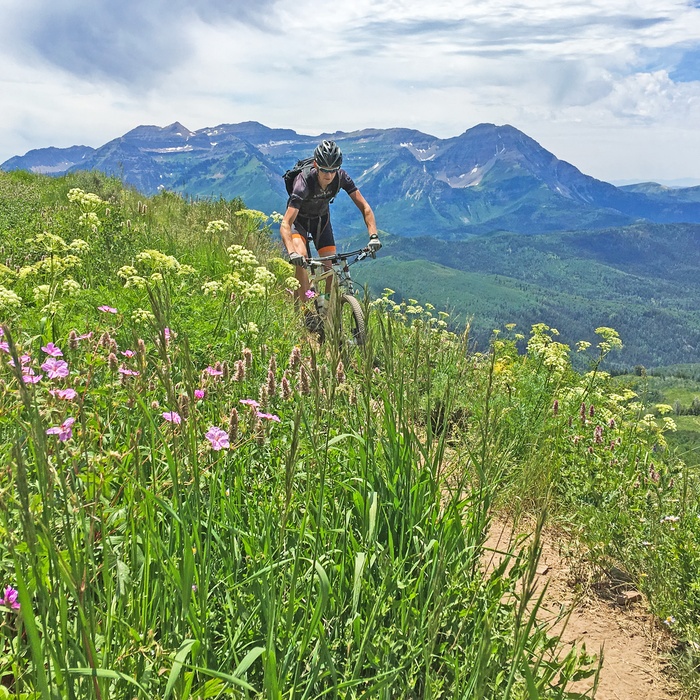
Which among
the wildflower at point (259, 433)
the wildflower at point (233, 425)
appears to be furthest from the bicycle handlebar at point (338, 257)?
the wildflower at point (233, 425)

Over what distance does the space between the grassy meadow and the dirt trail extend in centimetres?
12

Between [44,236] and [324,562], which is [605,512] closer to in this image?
[324,562]

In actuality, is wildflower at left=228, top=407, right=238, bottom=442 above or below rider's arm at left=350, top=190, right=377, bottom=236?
below

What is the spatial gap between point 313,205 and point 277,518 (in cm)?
680

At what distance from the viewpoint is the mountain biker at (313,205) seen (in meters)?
8.05

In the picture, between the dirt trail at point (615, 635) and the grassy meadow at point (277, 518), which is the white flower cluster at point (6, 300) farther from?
the dirt trail at point (615, 635)

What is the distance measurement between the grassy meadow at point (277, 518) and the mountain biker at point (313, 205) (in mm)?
2816

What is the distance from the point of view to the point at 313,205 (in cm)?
852

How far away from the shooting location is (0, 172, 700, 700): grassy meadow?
1.50m

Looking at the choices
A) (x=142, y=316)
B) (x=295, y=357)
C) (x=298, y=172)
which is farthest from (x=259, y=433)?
(x=298, y=172)

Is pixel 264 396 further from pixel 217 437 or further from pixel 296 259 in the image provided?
pixel 296 259

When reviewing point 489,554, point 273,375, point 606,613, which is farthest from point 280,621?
point 606,613

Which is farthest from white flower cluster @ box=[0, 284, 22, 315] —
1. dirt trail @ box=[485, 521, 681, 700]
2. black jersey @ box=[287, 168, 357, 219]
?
black jersey @ box=[287, 168, 357, 219]

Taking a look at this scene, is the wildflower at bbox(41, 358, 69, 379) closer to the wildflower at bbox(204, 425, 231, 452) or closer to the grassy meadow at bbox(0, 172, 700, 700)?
the grassy meadow at bbox(0, 172, 700, 700)
